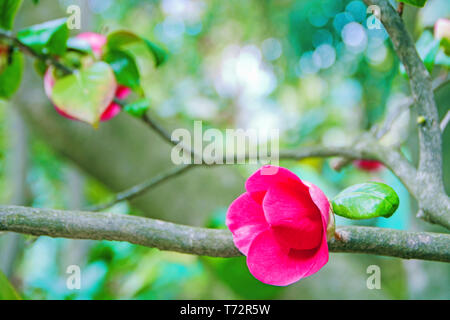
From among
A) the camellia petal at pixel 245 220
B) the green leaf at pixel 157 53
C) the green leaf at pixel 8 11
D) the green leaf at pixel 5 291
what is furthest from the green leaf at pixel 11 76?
the camellia petal at pixel 245 220

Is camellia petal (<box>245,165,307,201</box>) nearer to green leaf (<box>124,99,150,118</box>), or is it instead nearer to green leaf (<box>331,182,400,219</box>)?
green leaf (<box>331,182,400,219</box>)

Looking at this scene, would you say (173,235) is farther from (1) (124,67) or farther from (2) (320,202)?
(1) (124,67)

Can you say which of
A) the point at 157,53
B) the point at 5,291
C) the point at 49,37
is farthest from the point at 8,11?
the point at 5,291

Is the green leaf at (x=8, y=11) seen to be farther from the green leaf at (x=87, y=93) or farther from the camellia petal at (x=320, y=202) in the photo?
the camellia petal at (x=320, y=202)

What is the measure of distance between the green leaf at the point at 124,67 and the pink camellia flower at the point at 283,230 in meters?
0.28

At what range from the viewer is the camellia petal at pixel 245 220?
0.84 ft

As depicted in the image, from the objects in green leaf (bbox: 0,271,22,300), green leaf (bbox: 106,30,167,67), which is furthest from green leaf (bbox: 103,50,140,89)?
green leaf (bbox: 0,271,22,300)

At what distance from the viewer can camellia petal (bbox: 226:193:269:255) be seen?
0.26 m

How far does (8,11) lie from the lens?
1.48 ft

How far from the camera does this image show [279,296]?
0.74 metres

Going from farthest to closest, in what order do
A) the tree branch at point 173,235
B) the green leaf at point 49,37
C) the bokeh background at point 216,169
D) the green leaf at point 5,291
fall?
the bokeh background at point 216,169, the green leaf at point 49,37, the green leaf at point 5,291, the tree branch at point 173,235

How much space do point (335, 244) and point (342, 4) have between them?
1.04 metres
